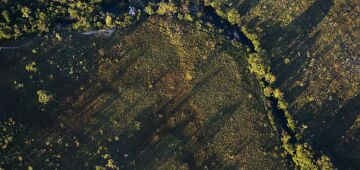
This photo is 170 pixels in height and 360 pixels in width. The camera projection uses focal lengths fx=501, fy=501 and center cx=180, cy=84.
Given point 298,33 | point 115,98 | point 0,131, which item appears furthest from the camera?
point 298,33

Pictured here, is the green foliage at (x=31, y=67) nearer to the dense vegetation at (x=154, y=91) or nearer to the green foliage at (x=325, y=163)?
the dense vegetation at (x=154, y=91)

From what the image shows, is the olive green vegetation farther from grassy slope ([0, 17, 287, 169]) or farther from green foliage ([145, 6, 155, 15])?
green foliage ([145, 6, 155, 15])

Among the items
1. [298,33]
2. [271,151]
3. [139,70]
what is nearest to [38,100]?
[139,70]

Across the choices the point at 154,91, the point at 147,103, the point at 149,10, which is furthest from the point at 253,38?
the point at 147,103

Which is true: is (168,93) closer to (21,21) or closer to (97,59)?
(97,59)

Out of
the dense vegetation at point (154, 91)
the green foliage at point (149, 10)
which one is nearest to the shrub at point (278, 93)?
the dense vegetation at point (154, 91)

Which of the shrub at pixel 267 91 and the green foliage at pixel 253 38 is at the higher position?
→ the green foliage at pixel 253 38

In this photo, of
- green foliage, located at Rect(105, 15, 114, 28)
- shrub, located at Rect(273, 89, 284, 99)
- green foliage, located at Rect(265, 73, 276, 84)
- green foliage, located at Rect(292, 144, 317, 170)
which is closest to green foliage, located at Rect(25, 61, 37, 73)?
green foliage, located at Rect(105, 15, 114, 28)
